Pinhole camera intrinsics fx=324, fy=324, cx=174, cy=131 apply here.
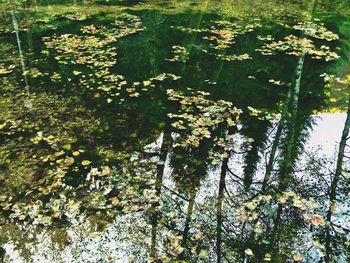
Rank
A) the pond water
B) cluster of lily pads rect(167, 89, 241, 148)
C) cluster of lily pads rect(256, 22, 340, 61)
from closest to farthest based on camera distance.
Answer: the pond water → cluster of lily pads rect(167, 89, 241, 148) → cluster of lily pads rect(256, 22, 340, 61)

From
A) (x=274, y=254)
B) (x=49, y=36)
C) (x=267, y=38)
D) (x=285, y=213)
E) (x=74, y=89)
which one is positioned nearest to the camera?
(x=274, y=254)

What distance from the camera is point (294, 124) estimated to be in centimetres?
682

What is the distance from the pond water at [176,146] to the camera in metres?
4.26

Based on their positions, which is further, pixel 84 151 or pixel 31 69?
pixel 31 69

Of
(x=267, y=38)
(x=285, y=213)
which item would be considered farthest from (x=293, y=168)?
(x=267, y=38)

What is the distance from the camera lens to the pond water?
4258mm

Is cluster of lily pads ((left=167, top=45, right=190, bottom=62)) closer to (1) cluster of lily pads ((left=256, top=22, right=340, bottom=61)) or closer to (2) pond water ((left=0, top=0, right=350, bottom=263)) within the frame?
(2) pond water ((left=0, top=0, right=350, bottom=263))

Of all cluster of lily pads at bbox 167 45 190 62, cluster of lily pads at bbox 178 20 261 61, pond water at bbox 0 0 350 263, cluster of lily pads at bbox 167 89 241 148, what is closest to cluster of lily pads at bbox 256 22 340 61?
pond water at bbox 0 0 350 263

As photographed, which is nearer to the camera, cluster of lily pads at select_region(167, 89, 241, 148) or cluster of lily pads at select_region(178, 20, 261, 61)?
cluster of lily pads at select_region(167, 89, 241, 148)

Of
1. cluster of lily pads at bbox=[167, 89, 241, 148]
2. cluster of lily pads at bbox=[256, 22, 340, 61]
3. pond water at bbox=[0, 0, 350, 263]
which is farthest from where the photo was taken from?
cluster of lily pads at bbox=[256, 22, 340, 61]

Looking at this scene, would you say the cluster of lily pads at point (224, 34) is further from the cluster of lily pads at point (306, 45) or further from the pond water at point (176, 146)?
the cluster of lily pads at point (306, 45)

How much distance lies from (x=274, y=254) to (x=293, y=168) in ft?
6.49

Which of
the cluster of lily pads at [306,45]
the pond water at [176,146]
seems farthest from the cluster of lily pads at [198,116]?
the cluster of lily pads at [306,45]

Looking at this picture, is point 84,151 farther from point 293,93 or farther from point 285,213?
point 293,93
